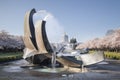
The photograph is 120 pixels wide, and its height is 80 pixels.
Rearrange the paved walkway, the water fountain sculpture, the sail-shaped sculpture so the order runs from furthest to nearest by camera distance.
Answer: the sail-shaped sculpture → the water fountain sculpture → the paved walkway

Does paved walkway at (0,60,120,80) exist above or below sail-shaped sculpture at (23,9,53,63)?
below

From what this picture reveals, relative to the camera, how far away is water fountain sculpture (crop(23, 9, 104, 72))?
27961 mm

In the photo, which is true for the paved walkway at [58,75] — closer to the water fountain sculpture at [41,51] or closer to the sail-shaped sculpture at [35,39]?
the water fountain sculpture at [41,51]

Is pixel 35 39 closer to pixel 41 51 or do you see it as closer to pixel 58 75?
pixel 41 51

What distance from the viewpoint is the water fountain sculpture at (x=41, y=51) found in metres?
28.0

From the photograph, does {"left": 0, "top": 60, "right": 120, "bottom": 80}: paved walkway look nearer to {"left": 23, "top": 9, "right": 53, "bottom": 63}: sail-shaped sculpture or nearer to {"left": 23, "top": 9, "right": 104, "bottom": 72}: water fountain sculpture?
{"left": 23, "top": 9, "right": 104, "bottom": 72}: water fountain sculpture

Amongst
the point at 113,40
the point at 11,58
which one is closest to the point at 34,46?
the point at 11,58

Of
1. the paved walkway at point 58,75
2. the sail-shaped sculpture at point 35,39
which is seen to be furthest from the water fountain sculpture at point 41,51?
the paved walkway at point 58,75

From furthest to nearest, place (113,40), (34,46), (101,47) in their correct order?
(101,47) → (113,40) → (34,46)

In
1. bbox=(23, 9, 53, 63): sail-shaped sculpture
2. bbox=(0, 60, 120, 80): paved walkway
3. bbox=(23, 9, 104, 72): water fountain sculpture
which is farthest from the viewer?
bbox=(23, 9, 53, 63): sail-shaped sculpture

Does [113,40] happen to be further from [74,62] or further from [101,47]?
→ [74,62]

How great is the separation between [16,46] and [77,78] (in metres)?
58.9

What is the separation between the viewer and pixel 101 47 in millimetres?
73188

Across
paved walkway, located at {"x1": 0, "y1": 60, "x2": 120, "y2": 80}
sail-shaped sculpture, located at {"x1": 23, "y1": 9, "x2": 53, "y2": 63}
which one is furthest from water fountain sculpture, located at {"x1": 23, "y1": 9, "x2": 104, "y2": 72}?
paved walkway, located at {"x1": 0, "y1": 60, "x2": 120, "y2": 80}
